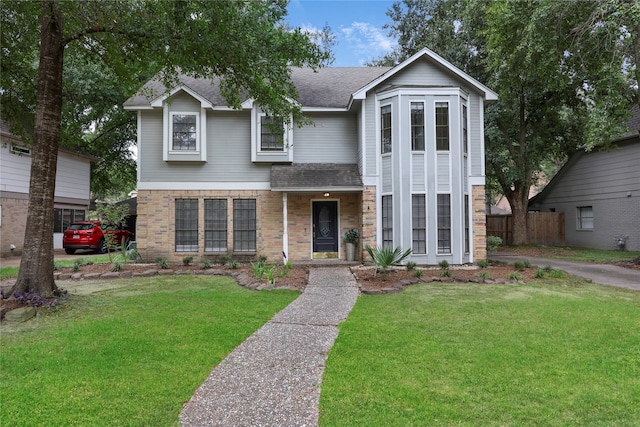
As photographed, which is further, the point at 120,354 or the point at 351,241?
the point at 351,241

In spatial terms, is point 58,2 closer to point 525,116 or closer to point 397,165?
point 397,165

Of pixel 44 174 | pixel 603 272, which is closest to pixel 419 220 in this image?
pixel 603 272

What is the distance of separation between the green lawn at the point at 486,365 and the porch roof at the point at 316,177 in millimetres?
5678

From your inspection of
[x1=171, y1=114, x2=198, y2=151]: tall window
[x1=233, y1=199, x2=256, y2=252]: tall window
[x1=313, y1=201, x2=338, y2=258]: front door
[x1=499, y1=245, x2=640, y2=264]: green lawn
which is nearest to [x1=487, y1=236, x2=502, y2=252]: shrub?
[x1=499, y1=245, x2=640, y2=264]: green lawn

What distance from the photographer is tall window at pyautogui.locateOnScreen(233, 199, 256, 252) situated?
13.0 m

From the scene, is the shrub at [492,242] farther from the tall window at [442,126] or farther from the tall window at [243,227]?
the tall window at [243,227]

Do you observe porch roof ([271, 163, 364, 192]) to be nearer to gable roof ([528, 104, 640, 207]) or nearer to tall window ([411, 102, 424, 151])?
tall window ([411, 102, 424, 151])

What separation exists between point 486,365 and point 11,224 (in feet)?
61.0

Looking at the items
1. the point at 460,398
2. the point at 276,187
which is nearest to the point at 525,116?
the point at 276,187

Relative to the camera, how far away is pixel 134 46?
772cm

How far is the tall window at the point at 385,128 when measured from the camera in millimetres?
11805

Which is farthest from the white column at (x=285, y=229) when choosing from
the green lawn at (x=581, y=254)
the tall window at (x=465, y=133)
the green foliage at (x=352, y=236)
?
the green lawn at (x=581, y=254)

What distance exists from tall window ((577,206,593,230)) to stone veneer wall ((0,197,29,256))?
26209mm

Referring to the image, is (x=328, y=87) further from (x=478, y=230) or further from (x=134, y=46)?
(x=134, y=46)
